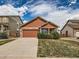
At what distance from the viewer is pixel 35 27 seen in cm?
5506

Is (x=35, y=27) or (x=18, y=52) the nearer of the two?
(x=18, y=52)

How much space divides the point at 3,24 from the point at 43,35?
1942cm

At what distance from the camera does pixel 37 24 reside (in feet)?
183

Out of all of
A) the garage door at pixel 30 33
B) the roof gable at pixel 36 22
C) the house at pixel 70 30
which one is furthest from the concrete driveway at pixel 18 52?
the house at pixel 70 30

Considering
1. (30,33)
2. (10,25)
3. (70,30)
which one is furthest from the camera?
(10,25)

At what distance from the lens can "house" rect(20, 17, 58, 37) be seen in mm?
54281


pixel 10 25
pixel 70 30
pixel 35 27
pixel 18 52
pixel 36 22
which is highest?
pixel 36 22

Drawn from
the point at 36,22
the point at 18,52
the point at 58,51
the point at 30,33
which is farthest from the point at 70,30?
the point at 18,52

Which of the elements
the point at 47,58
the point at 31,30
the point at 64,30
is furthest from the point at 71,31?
the point at 47,58

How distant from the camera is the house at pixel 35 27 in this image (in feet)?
178

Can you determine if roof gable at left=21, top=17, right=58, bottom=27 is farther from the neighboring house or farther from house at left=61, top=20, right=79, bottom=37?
house at left=61, top=20, right=79, bottom=37

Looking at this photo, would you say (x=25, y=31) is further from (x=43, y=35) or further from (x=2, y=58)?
(x=2, y=58)

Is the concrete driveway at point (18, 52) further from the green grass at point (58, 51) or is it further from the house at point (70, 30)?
the house at point (70, 30)

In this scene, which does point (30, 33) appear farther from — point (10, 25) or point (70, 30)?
point (70, 30)
